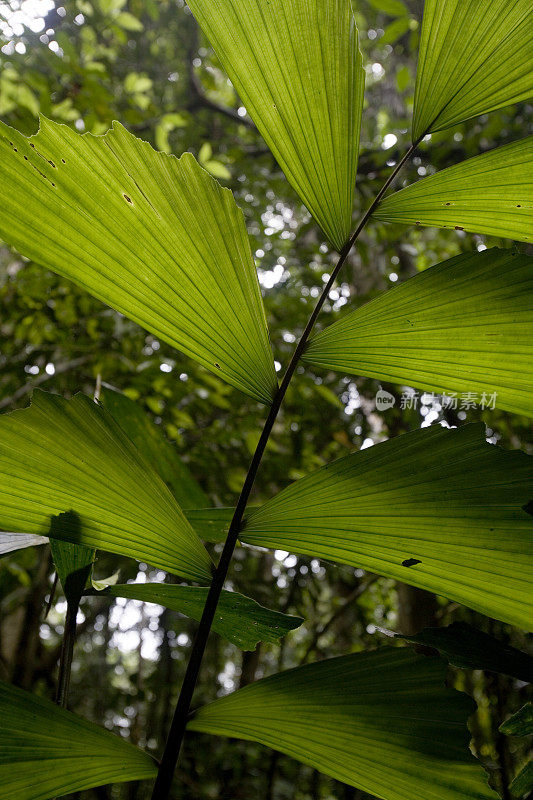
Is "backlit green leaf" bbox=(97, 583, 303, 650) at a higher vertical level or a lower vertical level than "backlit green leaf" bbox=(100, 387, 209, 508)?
lower

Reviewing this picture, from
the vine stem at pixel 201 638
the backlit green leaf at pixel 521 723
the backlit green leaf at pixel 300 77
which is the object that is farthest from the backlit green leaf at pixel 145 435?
the backlit green leaf at pixel 521 723

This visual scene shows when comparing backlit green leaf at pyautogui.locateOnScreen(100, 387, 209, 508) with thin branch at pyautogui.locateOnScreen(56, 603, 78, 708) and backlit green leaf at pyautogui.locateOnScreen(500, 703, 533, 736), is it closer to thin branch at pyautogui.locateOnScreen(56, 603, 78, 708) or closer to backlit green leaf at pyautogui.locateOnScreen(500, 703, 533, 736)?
thin branch at pyautogui.locateOnScreen(56, 603, 78, 708)

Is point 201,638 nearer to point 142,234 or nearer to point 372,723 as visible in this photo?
point 372,723

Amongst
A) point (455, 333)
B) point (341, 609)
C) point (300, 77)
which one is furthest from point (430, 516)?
point (341, 609)

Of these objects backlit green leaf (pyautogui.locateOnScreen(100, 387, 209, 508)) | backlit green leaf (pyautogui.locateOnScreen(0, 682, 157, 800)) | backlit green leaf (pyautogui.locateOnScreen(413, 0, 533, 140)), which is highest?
backlit green leaf (pyautogui.locateOnScreen(413, 0, 533, 140))

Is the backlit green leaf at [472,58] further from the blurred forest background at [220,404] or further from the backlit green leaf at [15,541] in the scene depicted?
the blurred forest background at [220,404]

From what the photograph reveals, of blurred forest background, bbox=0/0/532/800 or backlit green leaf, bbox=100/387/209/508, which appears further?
blurred forest background, bbox=0/0/532/800

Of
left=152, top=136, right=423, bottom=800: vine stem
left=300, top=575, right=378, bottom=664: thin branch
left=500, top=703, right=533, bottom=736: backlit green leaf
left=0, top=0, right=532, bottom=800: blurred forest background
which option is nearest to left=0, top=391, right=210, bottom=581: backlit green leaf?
left=152, top=136, right=423, bottom=800: vine stem
